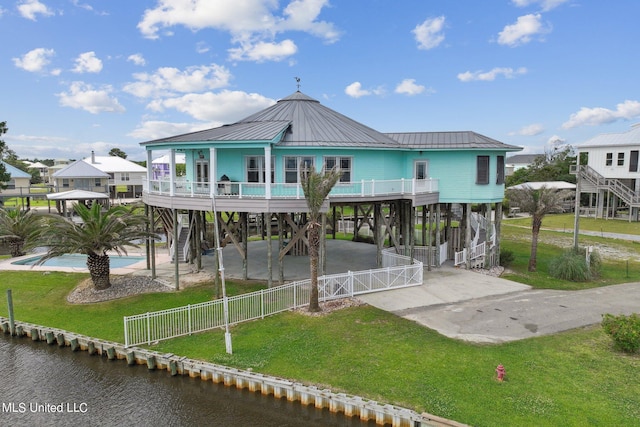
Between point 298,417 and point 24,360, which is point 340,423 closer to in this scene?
point 298,417

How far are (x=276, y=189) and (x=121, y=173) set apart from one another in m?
52.7

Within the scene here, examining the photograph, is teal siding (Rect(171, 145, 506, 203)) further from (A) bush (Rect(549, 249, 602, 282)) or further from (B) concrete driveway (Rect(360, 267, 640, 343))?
(B) concrete driveway (Rect(360, 267, 640, 343))

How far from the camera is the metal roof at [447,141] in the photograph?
23297 millimetres

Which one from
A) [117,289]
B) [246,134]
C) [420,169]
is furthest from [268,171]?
[420,169]

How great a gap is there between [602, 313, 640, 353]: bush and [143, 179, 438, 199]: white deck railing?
1066cm

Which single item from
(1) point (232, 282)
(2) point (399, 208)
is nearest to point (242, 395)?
(1) point (232, 282)

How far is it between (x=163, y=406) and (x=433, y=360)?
7.76m

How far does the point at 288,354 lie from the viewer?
43.5ft

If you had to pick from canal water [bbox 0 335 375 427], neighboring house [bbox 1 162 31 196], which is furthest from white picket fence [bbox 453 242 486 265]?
neighboring house [bbox 1 162 31 196]

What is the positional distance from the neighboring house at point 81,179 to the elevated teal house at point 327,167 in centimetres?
3580

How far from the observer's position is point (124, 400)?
12.0 m

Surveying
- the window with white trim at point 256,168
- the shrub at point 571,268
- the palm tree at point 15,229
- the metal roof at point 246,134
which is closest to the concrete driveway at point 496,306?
the shrub at point 571,268

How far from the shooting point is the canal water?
1104 cm

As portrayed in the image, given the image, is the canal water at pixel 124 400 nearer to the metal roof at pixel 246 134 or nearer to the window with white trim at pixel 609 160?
the metal roof at pixel 246 134
